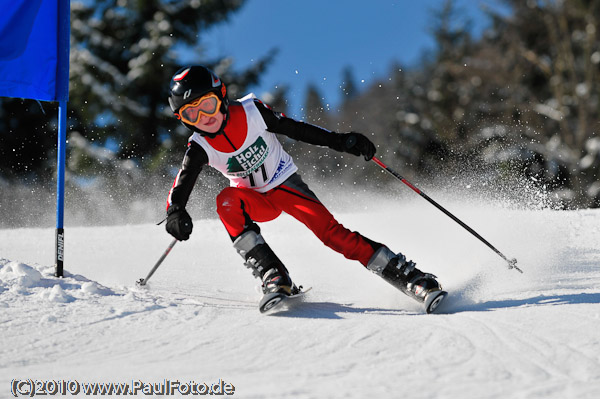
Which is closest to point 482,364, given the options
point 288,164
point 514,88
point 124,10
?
point 288,164

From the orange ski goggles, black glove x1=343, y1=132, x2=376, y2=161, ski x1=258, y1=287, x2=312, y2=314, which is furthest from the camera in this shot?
black glove x1=343, y1=132, x2=376, y2=161

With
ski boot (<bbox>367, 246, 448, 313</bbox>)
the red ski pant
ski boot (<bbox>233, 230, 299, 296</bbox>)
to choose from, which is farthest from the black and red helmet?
ski boot (<bbox>367, 246, 448, 313</bbox>)

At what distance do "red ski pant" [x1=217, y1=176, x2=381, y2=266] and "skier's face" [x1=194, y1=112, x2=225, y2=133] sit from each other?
0.37m

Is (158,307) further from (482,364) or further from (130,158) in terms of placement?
(130,158)

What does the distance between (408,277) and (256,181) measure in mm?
1049

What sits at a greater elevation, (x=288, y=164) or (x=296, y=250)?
(x=296, y=250)

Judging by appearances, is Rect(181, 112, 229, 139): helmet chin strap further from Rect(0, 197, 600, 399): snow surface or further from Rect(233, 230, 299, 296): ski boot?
Rect(0, 197, 600, 399): snow surface

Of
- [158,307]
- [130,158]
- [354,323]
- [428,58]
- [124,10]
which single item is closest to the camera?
[354,323]

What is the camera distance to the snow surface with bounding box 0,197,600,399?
1855 mm

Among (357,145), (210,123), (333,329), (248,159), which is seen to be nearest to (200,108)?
(210,123)

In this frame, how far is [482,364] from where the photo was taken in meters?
1.95

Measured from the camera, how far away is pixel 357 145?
344 centimetres

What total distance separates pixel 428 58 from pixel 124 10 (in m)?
17.5

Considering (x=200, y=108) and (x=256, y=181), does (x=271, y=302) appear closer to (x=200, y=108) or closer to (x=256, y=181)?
(x=256, y=181)
